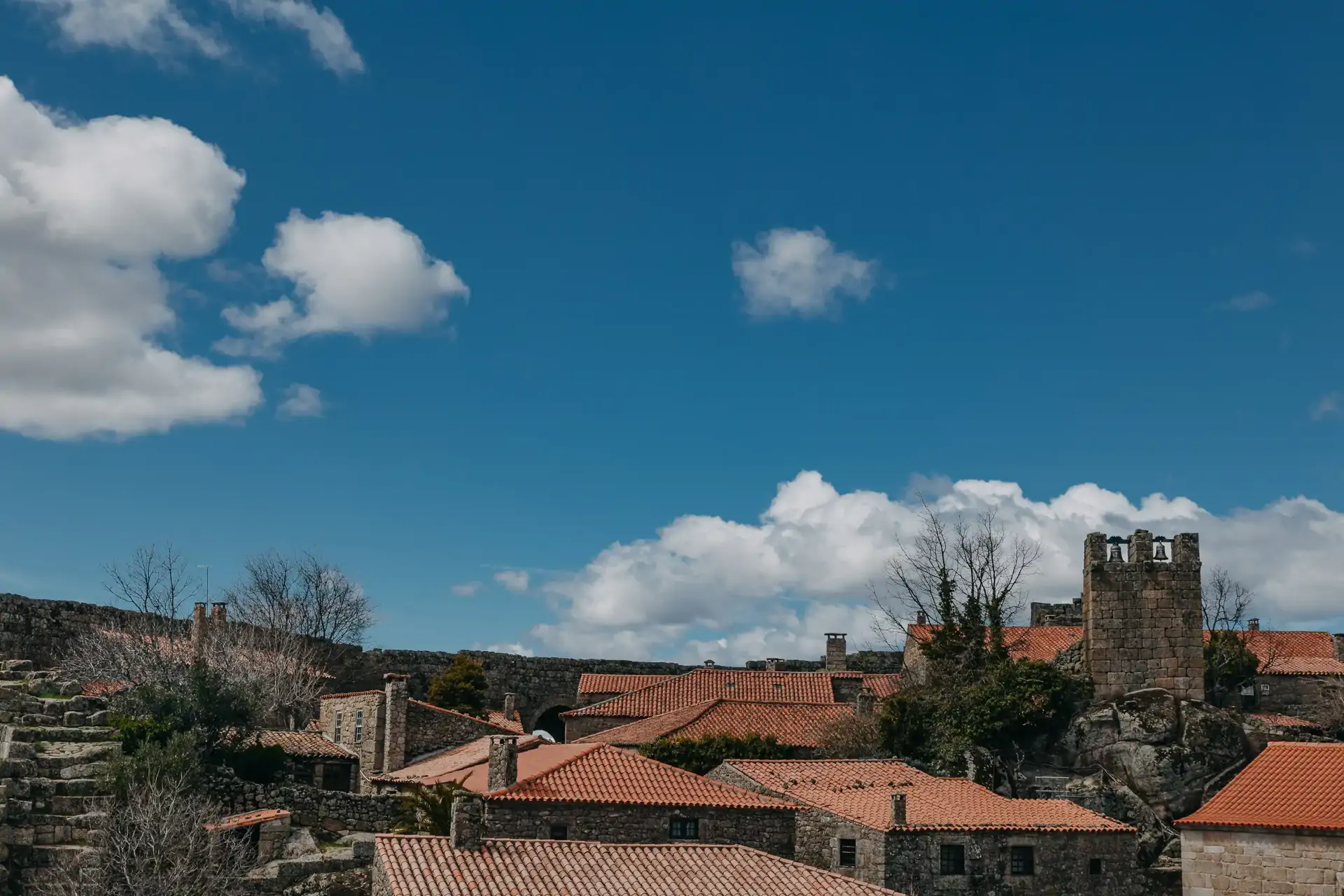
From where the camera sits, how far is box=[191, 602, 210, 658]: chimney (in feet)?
147

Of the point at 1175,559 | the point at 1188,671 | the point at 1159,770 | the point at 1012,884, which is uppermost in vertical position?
the point at 1175,559

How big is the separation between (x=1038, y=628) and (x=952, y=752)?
1696cm

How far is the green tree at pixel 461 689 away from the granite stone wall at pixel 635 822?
23.4 meters

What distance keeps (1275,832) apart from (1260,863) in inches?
31.8

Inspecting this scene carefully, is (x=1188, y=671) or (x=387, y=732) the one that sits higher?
(x=1188, y=671)

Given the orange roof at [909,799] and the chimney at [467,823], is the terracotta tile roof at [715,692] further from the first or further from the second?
the chimney at [467,823]

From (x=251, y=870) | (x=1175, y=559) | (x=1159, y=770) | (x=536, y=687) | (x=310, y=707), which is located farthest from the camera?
(x=536, y=687)

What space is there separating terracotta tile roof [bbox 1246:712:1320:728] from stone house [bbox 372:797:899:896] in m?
22.2

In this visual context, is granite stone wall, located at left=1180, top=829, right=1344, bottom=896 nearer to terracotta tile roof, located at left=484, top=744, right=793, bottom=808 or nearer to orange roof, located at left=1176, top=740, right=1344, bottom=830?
orange roof, located at left=1176, top=740, right=1344, bottom=830

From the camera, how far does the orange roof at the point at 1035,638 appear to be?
51219 mm

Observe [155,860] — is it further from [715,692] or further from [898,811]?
[715,692]

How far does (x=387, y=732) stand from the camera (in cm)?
3947

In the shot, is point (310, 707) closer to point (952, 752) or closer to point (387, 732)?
point (387, 732)

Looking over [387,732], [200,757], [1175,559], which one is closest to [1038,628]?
[1175,559]
